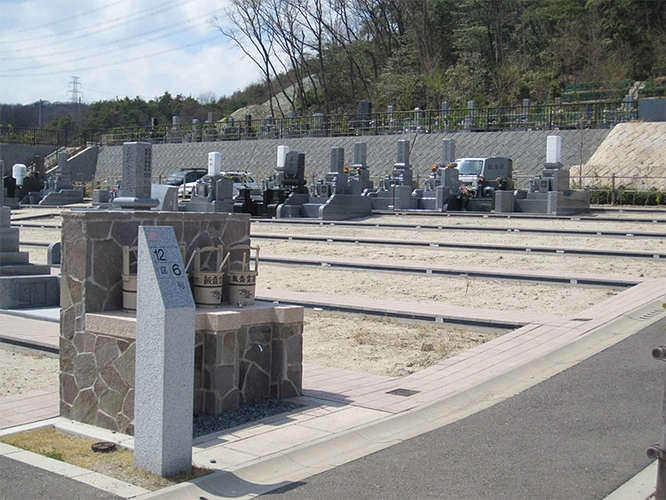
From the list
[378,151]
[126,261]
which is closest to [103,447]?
[126,261]

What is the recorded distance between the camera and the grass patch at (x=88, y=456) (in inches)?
216

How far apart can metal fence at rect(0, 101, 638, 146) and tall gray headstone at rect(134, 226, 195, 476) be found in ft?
124

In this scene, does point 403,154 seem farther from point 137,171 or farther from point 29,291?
point 137,171

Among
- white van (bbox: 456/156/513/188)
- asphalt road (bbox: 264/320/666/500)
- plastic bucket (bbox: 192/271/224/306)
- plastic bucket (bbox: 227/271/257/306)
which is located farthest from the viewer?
white van (bbox: 456/156/513/188)

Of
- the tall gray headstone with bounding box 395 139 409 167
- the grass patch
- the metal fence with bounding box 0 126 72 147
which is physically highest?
the metal fence with bounding box 0 126 72 147

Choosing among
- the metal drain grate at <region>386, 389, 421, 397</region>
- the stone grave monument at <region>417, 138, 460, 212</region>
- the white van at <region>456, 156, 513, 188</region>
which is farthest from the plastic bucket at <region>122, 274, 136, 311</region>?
the white van at <region>456, 156, 513, 188</region>

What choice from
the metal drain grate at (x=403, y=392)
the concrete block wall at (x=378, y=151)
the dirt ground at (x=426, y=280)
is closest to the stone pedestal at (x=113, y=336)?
the metal drain grate at (x=403, y=392)

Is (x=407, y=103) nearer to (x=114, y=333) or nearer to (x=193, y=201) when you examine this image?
(x=193, y=201)

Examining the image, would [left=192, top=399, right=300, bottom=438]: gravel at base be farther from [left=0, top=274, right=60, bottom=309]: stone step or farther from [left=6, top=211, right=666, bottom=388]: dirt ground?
[left=0, top=274, right=60, bottom=309]: stone step

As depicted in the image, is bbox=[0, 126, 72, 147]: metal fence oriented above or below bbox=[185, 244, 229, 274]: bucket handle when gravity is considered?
above

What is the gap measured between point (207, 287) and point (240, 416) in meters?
1.19

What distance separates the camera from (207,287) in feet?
23.9

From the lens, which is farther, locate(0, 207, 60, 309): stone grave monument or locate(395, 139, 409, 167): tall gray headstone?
locate(395, 139, 409, 167): tall gray headstone

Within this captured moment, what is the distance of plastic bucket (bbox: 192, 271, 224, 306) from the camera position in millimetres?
7262
